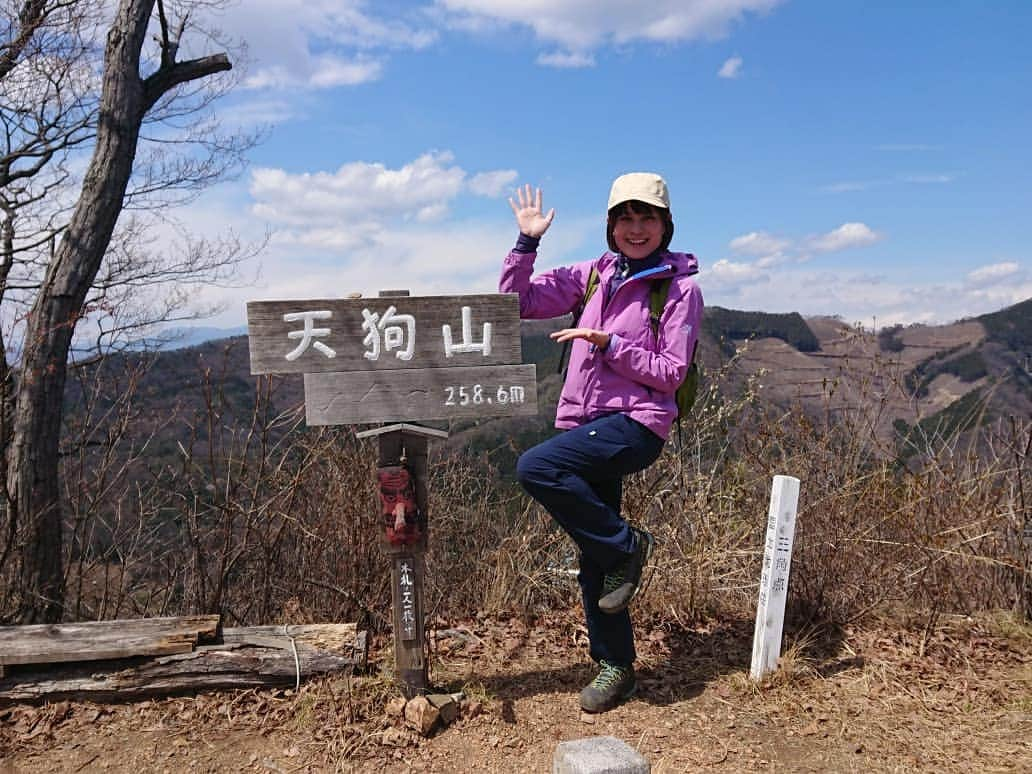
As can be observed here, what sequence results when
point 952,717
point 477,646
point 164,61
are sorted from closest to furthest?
1. point 952,717
2. point 477,646
3. point 164,61

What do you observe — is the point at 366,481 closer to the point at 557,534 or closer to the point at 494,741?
the point at 557,534

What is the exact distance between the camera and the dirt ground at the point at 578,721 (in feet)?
9.86

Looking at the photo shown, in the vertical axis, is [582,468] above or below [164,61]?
below

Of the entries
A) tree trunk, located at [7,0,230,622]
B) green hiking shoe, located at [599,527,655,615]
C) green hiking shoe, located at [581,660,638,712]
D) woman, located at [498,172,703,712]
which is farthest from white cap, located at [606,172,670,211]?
tree trunk, located at [7,0,230,622]

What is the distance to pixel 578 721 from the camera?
3.26 m

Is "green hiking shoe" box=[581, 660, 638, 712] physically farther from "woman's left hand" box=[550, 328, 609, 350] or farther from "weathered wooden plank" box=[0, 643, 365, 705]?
"woman's left hand" box=[550, 328, 609, 350]

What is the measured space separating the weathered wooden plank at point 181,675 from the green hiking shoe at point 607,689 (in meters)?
1.10

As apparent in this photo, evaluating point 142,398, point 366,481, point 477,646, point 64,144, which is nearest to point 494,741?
point 477,646

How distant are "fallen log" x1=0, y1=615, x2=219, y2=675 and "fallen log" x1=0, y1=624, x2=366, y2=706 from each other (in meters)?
0.06

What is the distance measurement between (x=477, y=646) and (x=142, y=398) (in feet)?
9.82

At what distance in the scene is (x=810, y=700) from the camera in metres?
3.45

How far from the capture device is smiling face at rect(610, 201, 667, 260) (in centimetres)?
310

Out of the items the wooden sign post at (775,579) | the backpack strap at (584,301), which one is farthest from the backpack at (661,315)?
the wooden sign post at (775,579)

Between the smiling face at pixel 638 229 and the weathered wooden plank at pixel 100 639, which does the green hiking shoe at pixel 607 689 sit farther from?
the smiling face at pixel 638 229
